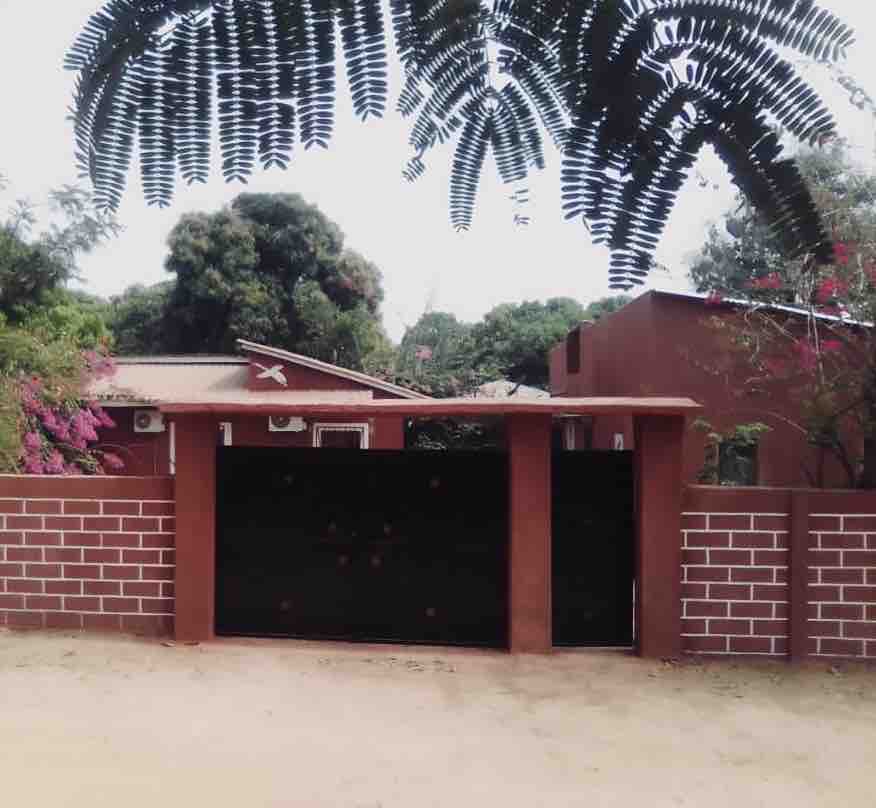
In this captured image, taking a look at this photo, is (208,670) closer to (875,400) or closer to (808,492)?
(808,492)

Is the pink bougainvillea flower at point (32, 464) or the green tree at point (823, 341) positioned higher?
the green tree at point (823, 341)

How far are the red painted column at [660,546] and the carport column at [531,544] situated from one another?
0.57 meters

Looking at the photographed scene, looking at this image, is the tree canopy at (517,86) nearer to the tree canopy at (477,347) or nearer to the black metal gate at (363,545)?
the black metal gate at (363,545)

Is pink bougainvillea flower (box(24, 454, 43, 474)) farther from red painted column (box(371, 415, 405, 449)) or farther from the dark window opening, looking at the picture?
the dark window opening

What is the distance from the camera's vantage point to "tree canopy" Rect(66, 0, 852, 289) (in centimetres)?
110

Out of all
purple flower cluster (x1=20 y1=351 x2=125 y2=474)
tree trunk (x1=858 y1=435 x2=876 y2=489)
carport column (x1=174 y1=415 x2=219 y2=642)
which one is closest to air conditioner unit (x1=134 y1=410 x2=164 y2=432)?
purple flower cluster (x1=20 y1=351 x2=125 y2=474)

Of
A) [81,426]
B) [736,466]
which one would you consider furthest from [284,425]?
[736,466]

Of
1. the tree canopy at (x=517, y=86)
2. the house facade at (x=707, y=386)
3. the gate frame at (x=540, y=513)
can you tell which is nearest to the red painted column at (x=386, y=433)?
the house facade at (x=707, y=386)

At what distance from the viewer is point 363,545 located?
549 centimetres

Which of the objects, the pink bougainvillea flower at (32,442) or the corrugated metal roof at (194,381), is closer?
the pink bougainvillea flower at (32,442)

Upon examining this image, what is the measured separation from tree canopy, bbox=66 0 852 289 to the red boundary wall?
174 inches

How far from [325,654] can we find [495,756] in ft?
5.55

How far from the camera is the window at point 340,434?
14.6 meters

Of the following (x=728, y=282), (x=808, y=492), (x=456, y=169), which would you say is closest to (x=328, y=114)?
(x=456, y=169)
